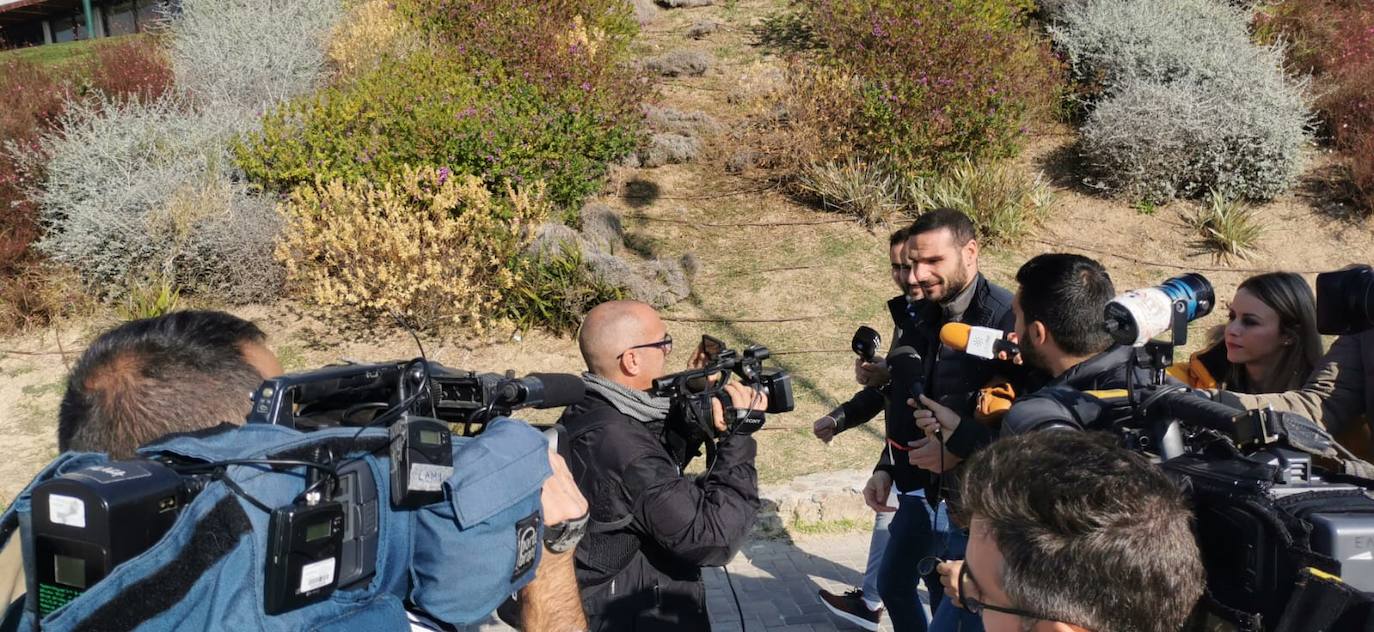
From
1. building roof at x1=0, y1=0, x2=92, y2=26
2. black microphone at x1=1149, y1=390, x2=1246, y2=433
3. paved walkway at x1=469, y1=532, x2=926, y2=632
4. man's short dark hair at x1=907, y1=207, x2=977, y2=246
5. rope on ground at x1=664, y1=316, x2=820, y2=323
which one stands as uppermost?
black microphone at x1=1149, y1=390, x2=1246, y2=433

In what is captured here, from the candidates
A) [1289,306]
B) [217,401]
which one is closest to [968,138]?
[1289,306]

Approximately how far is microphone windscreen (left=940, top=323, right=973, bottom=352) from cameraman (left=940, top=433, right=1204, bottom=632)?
160cm

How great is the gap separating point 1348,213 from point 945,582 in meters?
9.71

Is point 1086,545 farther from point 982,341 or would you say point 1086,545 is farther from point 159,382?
point 982,341

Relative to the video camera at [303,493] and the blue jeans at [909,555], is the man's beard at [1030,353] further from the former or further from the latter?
the video camera at [303,493]

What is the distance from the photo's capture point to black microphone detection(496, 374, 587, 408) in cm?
208

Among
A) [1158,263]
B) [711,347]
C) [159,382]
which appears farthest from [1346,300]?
[1158,263]

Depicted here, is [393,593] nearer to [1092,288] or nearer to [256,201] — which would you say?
[1092,288]

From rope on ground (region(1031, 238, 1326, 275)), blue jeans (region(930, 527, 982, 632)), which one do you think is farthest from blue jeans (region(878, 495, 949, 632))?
rope on ground (region(1031, 238, 1326, 275))

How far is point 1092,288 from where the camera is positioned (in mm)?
2902

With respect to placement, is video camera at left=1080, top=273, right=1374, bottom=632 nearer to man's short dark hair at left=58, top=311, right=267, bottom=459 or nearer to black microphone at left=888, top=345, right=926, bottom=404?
black microphone at left=888, top=345, right=926, bottom=404

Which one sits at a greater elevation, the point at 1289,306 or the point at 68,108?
the point at 1289,306

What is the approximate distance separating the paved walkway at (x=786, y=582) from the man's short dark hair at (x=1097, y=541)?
9.17ft

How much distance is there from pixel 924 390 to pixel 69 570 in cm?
281
